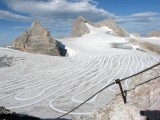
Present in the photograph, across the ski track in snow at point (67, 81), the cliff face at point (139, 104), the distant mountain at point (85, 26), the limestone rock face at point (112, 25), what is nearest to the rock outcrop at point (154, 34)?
the limestone rock face at point (112, 25)

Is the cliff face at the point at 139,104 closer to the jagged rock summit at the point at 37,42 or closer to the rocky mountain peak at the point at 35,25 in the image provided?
the jagged rock summit at the point at 37,42

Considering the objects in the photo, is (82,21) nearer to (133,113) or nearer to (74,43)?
(74,43)

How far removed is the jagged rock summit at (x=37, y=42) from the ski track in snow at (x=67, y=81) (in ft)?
17.3

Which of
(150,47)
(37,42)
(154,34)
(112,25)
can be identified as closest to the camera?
(37,42)

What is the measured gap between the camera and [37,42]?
1416 inches

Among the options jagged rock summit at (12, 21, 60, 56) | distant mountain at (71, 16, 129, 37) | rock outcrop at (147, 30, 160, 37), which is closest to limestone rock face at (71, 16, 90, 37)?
distant mountain at (71, 16, 129, 37)

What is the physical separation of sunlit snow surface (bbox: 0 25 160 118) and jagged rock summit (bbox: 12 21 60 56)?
3092 mm

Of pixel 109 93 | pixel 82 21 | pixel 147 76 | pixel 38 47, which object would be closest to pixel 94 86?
pixel 109 93

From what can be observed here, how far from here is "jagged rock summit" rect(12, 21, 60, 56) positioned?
117ft

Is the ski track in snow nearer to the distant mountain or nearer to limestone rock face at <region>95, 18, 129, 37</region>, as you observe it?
the distant mountain

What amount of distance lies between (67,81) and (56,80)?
3.23 ft

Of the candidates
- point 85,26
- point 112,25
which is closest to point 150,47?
point 85,26

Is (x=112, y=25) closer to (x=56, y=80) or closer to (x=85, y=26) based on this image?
(x=85, y=26)

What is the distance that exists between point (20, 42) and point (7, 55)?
18.6ft
